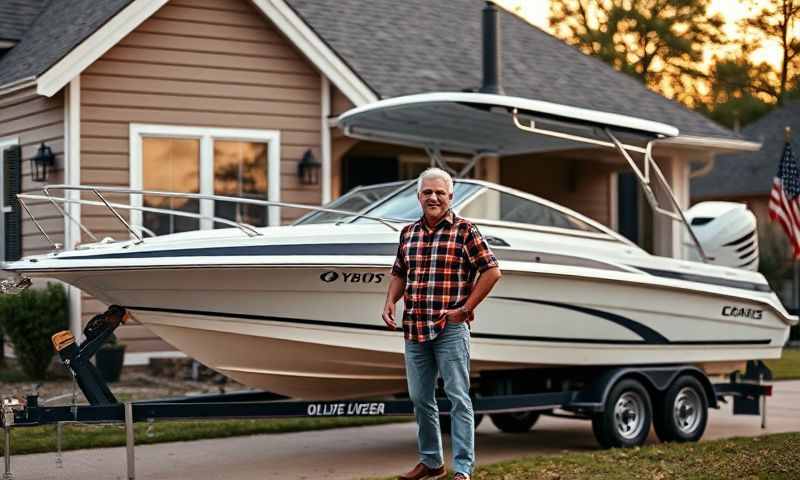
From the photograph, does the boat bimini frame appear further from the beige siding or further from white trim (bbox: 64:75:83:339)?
the beige siding

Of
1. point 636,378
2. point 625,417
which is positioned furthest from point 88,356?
point 636,378

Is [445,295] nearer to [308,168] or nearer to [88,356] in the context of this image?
[88,356]

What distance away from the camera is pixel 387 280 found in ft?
28.8

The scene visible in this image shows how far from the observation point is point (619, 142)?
11141 mm

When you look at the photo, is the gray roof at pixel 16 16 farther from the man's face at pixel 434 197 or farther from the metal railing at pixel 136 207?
the man's face at pixel 434 197

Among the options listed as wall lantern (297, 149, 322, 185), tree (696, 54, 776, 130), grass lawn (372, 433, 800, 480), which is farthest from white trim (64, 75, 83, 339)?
tree (696, 54, 776, 130)

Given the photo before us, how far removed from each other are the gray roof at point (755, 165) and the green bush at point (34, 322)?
2506cm

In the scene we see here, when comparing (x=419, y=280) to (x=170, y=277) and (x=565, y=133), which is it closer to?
(x=170, y=277)

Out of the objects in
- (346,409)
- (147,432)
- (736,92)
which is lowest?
(147,432)

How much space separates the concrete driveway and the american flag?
2.08 m

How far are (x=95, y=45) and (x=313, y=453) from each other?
591 cm

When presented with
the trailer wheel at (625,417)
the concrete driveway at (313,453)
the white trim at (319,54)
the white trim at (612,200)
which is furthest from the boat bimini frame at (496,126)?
the white trim at (612,200)

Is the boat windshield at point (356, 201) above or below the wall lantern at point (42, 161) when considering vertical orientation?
below

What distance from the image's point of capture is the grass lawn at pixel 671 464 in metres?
8.20
